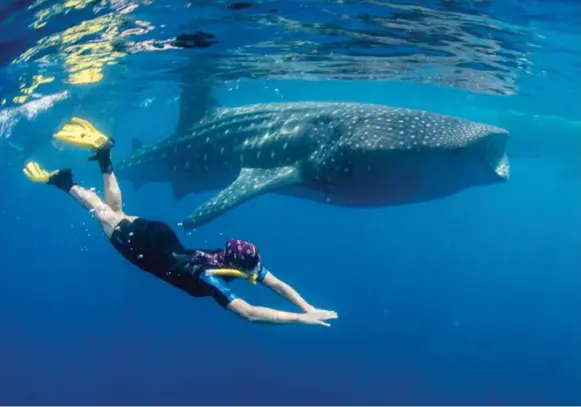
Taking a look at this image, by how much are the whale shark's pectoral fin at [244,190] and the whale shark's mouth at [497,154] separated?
3.15m

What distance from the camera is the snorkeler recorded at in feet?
19.9

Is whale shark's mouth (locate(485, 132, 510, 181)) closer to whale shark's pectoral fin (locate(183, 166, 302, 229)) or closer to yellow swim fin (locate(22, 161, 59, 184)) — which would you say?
whale shark's pectoral fin (locate(183, 166, 302, 229))

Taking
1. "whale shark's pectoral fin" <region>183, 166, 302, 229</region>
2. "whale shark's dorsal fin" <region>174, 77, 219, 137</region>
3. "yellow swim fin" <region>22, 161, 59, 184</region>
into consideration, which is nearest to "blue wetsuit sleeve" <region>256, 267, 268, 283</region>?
"whale shark's pectoral fin" <region>183, 166, 302, 229</region>

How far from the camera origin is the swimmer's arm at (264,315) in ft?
18.0

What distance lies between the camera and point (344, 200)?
371 inches

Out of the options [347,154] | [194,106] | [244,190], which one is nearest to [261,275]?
[244,190]

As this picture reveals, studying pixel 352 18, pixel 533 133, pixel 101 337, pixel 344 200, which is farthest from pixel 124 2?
pixel 533 133

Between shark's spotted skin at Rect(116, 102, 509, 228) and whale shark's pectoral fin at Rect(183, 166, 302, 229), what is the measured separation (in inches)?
0.7

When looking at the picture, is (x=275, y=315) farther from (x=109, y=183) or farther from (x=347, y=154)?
(x=109, y=183)

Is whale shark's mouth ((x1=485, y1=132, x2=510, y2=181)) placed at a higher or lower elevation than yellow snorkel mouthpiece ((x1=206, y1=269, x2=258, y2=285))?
higher

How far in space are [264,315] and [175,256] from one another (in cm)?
172

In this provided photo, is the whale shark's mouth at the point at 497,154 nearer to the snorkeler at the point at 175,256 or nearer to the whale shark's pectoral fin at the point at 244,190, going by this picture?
the whale shark's pectoral fin at the point at 244,190

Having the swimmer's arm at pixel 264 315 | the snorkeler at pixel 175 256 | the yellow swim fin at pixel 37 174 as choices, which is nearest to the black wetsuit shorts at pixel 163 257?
the snorkeler at pixel 175 256

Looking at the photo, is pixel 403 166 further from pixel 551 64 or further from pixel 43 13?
pixel 551 64
